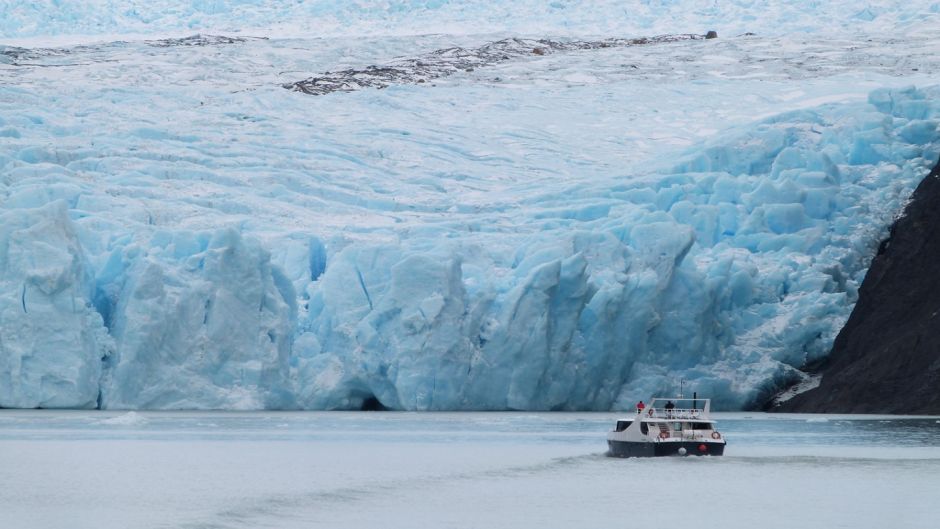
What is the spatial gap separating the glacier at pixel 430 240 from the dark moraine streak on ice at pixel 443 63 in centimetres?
219

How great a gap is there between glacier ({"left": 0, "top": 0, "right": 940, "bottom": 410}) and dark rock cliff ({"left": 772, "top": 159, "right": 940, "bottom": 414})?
509mm

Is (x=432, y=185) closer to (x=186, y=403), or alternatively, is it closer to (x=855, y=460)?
(x=186, y=403)

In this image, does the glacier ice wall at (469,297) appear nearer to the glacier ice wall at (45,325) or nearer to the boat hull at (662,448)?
the glacier ice wall at (45,325)

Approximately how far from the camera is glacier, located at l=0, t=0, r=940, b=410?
2523cm

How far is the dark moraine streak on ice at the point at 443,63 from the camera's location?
133ft

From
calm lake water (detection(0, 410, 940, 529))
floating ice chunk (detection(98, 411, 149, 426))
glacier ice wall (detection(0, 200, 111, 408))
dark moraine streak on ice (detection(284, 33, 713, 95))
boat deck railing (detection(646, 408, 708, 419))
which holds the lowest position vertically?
calm lake water (detection(0, 410, 940, 529))

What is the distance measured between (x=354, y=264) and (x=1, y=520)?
43.2 ft

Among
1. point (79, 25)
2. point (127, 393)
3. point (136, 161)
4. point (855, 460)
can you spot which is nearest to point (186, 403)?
point (127, 393)

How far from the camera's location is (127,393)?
25.2m

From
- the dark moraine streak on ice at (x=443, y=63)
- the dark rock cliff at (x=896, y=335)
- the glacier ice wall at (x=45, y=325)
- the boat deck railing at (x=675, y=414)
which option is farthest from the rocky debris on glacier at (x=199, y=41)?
the boat deck railing at (x=675, y=414)

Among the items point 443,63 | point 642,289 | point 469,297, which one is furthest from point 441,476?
point 443,63

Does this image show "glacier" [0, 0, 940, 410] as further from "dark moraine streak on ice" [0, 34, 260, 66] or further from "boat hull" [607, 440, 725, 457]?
"boat hull" [607, 440, 725, 457]

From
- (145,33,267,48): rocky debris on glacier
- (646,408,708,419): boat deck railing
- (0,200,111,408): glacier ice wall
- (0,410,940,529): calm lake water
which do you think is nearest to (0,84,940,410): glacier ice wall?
(0,200,111,408): glacier ice wall

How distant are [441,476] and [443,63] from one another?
26794mm
